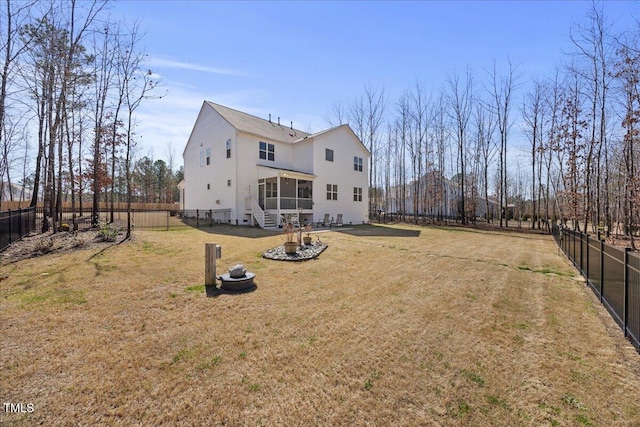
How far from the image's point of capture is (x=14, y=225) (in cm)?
919

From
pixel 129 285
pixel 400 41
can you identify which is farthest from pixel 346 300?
pixel 400 41

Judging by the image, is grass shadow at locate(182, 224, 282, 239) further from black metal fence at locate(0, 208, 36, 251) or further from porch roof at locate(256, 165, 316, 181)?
black metal fence at locate(0, 208, 36, 251)

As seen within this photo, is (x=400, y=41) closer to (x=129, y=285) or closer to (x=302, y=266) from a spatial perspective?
(x=302, y=266)

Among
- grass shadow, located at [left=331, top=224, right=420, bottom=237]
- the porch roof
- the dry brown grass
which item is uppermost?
the porch roof

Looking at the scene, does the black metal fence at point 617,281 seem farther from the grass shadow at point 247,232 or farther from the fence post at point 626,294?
the grass shadow at point 247,232

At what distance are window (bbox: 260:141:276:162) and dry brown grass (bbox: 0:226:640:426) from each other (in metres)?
14.2

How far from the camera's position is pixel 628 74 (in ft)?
35.5

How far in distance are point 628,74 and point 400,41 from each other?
30.0 ft

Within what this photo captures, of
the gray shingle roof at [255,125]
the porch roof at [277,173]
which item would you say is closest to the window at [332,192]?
the porch roof at [277,173]

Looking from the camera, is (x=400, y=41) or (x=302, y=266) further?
(x=400, y=41)

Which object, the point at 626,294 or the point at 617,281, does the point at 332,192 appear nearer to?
the point at 617,281

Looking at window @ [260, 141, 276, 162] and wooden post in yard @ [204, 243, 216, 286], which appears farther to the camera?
window @ [260, 141, 276, 162]

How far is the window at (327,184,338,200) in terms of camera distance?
21828mm

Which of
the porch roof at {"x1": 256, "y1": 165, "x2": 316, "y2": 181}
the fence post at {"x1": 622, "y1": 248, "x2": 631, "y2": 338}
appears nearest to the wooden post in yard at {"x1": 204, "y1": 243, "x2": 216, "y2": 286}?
the fence post at {"x1": 622, "y1": 248, "x2": 631, "y2": 338}
